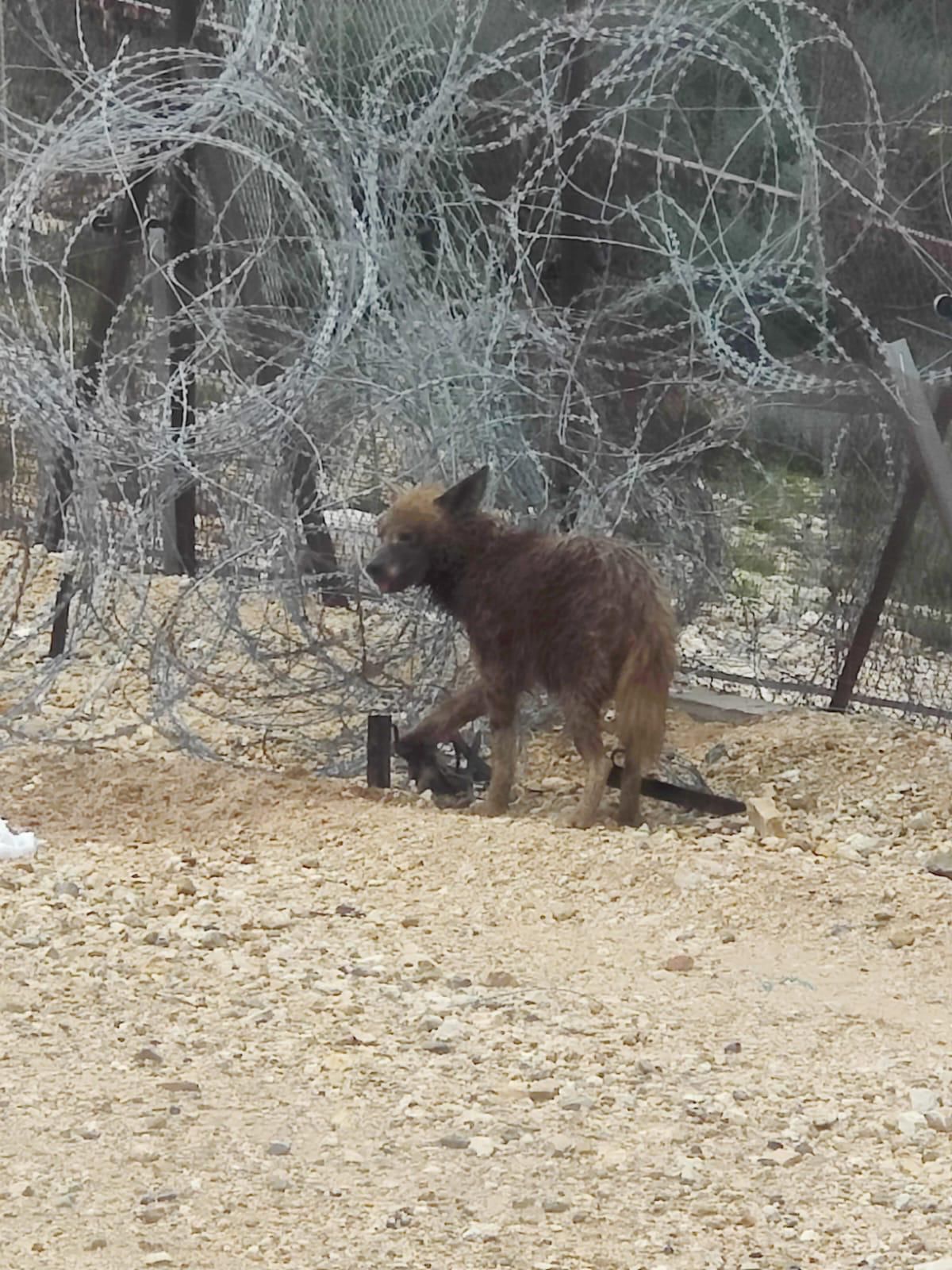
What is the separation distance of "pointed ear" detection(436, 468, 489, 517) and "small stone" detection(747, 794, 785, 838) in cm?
137

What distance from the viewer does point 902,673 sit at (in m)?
7.88

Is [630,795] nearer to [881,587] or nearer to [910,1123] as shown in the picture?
[881,587]

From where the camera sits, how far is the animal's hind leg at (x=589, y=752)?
6.29m

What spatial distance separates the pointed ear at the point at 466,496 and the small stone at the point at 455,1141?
300cm

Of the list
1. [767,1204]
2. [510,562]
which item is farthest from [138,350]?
[767,1204]

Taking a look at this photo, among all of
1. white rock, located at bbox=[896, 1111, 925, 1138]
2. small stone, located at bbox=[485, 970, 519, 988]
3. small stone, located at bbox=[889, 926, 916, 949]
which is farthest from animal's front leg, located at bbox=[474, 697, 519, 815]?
white rock, located at bbox=[896, 1111, 925, 1138]

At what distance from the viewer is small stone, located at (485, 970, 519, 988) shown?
14.6ft

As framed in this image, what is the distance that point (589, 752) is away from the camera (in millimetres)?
6316

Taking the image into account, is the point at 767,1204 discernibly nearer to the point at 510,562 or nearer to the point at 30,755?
the point at 510,562

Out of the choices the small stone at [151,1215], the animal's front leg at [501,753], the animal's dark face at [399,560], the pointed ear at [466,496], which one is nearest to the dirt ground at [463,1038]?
the small stone at [151,1215]

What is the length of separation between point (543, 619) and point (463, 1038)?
7.90ft

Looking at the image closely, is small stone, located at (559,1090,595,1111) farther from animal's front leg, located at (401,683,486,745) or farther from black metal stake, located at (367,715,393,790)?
black metal stake, located at (367,715,393,790)

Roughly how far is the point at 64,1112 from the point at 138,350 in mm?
5200

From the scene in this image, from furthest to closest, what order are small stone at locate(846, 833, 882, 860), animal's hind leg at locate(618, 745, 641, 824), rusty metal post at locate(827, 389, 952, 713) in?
rusty metal post at locate(827, 389, 952, 713)
animal's hind leg at locate(618, 745, 641, 824)
small stone at locate(846, 833, 882, 860)
